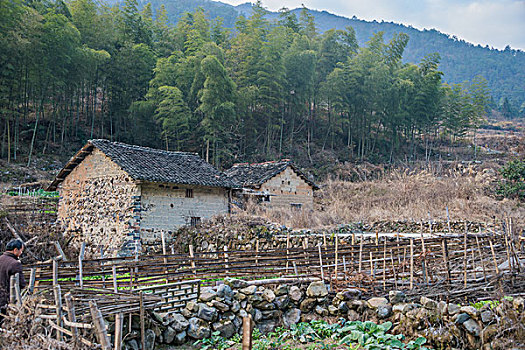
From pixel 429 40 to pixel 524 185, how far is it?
11468 cm

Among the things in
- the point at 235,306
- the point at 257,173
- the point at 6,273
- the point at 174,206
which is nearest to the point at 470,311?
the point at 235,306

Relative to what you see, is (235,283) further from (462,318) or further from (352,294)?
(462,318)

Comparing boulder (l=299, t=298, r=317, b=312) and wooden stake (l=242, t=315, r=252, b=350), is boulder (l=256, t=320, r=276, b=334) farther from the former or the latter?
wooden stake (l=242, t=315, r=252, b=350)

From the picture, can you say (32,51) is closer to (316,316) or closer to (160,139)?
(160,139)

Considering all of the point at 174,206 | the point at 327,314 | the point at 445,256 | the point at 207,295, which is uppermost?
the point at 174,206

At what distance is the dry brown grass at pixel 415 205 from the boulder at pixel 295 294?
22.6 feet

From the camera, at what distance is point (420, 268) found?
8.08 meters

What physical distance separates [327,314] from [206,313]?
2150 millimetres

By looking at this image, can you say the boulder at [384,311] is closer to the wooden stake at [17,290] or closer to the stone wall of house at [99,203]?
the wooden stake at [17,290]

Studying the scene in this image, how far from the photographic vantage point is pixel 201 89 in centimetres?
2231

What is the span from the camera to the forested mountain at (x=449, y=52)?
9019 centimetres

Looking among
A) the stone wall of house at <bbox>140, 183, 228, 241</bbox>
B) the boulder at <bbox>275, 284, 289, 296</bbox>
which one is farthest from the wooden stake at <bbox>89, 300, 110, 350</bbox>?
the stone wall of house at <bbox>140, 183, 228, 241</bbox>

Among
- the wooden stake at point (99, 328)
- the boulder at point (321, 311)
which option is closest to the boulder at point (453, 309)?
the boulder at point (321, 311)

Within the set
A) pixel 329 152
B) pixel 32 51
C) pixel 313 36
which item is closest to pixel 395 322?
pixel 32 51
